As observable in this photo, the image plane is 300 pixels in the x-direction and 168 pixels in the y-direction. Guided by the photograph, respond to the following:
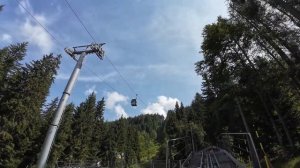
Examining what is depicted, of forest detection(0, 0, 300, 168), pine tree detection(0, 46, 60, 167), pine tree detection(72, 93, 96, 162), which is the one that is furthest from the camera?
pine tree detection(72, 93, 96, 162)

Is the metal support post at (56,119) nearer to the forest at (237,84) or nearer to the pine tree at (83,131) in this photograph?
the forest at (237,84)

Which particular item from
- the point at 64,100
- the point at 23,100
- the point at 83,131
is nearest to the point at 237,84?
the point at 64,100

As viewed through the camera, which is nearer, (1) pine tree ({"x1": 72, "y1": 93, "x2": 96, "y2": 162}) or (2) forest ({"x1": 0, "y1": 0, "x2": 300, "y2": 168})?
(2) forest ({"x1": 0, "y1": 0, "x2": 300, "y2": 168})

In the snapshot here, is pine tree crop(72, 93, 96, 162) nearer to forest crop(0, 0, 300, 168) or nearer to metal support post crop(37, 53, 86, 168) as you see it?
forest crop(0, 0, 300, 168)

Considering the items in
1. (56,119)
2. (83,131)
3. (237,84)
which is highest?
(83,131)

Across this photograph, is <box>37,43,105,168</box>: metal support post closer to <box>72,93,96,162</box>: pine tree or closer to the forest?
the forest

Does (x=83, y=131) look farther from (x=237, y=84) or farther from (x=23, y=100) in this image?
(x=237, y=84)

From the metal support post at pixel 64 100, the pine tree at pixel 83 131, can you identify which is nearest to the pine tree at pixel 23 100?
the pine tree at pixel 83 131

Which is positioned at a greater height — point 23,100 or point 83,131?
point 83,131

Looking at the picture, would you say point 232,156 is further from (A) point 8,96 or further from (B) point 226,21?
(A) point 8,96

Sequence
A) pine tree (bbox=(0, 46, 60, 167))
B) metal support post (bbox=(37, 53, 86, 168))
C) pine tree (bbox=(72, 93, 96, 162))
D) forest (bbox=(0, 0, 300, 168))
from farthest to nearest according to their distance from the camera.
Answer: pine tree (bbox=(72, 93, 96, 162))
pine tree (bbox=(0, 46, 60, 167))
forest (bbox=(0, 0, 300, 168))
metal support post (bbox=(37, 53, 86, 168))

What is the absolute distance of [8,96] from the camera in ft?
106

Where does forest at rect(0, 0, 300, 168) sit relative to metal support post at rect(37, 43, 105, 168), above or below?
above

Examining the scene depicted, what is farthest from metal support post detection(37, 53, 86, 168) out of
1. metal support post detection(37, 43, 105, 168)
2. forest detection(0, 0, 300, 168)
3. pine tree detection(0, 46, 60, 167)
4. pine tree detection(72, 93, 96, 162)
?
pine tree detection(72, 93, 96, 162)
